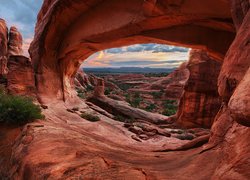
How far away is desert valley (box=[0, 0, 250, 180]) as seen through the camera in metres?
3.80

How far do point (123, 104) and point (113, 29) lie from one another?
994cm

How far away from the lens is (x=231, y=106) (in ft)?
8.43

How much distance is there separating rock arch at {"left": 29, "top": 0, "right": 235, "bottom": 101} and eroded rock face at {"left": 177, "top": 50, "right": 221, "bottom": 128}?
7.87 m

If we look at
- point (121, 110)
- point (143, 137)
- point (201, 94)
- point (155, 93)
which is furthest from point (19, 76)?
point (155, 93)

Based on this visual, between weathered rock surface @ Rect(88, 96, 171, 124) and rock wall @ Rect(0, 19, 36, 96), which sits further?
weathered rock surface @ Rect(88, 96, 171, 124)

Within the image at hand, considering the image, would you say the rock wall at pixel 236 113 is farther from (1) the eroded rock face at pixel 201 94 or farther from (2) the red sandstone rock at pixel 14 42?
(2) the red sandstone rock at pixel 14 42

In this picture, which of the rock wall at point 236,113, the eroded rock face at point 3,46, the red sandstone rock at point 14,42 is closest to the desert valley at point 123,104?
the rock wall at point 236,113

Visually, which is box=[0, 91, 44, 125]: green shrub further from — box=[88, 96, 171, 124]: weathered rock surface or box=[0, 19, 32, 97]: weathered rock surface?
box=[88, 96, 171, 124]: weathered rock surface

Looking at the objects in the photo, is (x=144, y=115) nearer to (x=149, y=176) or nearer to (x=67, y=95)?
(x=67, y=95)

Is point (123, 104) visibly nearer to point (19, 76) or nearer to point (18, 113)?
point (19, 76)

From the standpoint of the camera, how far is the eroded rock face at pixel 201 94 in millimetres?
19812

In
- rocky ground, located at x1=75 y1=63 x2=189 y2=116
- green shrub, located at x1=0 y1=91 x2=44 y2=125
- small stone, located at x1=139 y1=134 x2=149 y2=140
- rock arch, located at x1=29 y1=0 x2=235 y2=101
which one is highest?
rock arch, located at x1=29 y1=0 x2=235 y2=101

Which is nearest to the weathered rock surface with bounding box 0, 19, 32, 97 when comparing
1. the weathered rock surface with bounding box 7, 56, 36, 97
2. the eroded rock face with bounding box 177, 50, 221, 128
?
the weathered rock surface with bounding box 7, 56, 36, 97

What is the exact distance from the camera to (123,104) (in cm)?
2086
